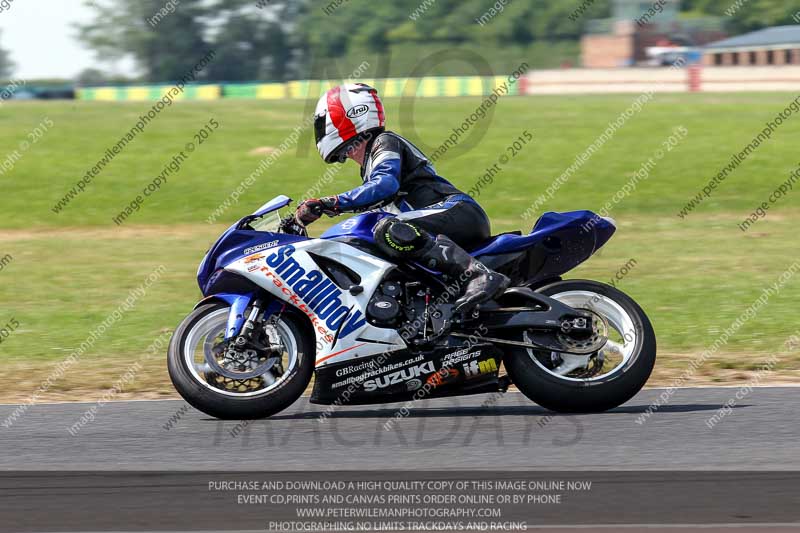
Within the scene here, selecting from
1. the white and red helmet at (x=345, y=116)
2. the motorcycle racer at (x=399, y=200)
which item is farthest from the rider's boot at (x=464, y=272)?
the white and red helmet at (x=345, y=116)

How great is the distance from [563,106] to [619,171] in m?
15.6

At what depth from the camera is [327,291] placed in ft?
22.4

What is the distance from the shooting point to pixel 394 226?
6750 millimetres

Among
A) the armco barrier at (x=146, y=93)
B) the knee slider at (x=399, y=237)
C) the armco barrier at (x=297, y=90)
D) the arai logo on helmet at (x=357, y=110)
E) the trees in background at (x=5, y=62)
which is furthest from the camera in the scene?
A: the trees in background at (x=5, y=62)

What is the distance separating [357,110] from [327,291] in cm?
108

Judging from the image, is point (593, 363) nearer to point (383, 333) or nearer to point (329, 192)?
point (383, 333)

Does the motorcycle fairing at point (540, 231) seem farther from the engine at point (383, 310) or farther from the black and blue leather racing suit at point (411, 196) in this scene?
the engine at point (383, 310)

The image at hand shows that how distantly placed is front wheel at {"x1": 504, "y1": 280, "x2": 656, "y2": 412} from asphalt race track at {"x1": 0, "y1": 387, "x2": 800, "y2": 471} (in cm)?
10

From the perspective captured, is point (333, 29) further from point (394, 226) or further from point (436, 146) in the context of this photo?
point (394, 226)

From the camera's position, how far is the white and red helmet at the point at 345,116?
7.07 m

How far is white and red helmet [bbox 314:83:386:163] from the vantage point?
23.2 ft

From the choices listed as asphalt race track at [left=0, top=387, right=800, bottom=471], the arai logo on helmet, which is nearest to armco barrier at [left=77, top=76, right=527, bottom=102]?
the arai logo on helmet

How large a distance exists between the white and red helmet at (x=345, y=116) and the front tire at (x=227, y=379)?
107 cm

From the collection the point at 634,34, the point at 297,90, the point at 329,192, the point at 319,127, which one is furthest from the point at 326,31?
the point at 319,127
